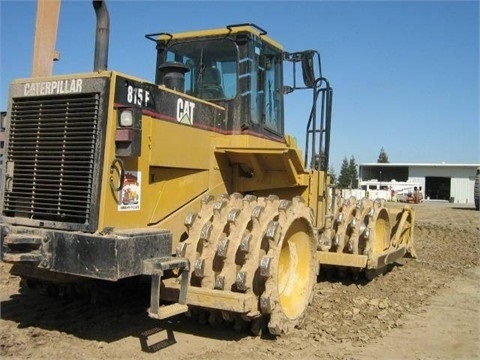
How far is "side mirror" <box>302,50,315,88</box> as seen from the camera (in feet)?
21.2

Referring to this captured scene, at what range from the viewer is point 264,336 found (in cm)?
508

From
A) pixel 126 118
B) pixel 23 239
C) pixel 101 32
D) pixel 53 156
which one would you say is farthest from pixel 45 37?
pixel 23 239

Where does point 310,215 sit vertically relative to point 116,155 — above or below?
below

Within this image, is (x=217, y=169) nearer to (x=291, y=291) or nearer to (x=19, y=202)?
(x=291, y=291)

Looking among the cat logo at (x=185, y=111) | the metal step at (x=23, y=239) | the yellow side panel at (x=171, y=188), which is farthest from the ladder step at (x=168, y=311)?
the cat logo at (x=185, y=111)

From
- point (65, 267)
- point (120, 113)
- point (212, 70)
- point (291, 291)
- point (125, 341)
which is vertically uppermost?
point (212, 70)

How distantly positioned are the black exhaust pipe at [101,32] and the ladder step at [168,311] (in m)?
2.29

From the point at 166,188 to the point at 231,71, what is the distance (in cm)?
175

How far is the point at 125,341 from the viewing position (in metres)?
4.91

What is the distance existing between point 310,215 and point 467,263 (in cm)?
566

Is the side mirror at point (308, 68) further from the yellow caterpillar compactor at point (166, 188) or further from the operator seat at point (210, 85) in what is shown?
the operator seat at point (210, 85)

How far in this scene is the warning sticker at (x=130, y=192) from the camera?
4.63m

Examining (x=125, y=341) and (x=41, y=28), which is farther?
(x=41, y=28)

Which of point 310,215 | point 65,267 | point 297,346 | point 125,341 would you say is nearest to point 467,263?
point 310,215
